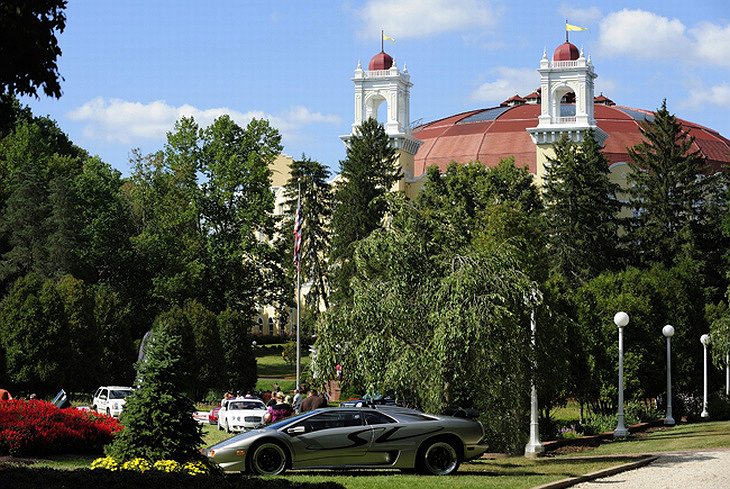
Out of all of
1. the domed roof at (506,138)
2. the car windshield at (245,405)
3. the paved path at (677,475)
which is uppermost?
the domed roof at (506,138)

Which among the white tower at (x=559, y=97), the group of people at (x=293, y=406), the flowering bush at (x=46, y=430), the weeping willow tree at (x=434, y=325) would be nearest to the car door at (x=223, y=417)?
the group of people at (x=293, y=406)

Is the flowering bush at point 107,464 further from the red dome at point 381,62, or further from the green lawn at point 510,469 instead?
the red dome at point 381,62

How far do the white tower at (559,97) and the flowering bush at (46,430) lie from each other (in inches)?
3057

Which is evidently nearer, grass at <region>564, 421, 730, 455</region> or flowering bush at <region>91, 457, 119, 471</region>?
flowering bush at <region>91, 457, 119, 471</region>

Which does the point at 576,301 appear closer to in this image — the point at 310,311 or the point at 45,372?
the point at 45,372

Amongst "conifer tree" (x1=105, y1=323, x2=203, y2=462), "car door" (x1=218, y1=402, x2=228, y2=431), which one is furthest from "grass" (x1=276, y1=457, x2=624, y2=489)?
"car door" (x1=218, y1=402, x2=228, y2=431)

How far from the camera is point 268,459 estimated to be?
2362cm

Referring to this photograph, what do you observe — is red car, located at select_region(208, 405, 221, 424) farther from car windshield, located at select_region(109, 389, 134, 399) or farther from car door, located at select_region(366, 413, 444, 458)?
car door, located at select_region(366, 413, 444, 458)

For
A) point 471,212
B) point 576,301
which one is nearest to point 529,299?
point 576,301

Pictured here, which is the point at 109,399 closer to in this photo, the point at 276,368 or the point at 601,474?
the point at 601,474

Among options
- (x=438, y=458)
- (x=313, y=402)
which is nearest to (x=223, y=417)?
(x=313, y=402)

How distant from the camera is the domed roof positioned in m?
115

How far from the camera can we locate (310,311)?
8062 centimetres

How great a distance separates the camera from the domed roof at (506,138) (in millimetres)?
114875
